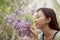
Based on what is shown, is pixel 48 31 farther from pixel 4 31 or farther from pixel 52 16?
pixel 4 31

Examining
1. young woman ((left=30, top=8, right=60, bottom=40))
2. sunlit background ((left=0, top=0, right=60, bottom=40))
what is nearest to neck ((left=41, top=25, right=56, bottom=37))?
young woman ((left=30, top=8, right=60, bottom=40))

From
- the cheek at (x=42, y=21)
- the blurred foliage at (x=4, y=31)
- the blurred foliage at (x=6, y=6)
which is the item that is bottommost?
the blurred foliage at (x=4, y=31)

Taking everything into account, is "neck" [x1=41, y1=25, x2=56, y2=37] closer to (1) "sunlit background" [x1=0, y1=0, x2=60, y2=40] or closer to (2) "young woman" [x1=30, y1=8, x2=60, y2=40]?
(2) "young woman" [x1=30, y1=8, x2=60, y2=40]

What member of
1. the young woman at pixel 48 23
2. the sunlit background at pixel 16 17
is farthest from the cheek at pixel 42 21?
the sunlit background at pixel 16 17

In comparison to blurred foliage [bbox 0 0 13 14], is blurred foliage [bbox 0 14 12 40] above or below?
below

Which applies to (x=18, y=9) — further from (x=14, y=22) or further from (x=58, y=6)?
(x=58, y=6)

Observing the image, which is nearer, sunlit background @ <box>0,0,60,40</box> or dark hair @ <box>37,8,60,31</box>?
dark hair @ <box>37,8,60,31</box>

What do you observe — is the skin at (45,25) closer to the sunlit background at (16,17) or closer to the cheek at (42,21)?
the cheek at (42,21)

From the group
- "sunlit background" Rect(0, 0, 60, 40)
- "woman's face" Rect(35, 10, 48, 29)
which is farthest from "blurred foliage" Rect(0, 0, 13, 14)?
"woman's face" Rect(35, 10, 48, 29)

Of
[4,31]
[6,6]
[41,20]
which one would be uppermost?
[6,6]

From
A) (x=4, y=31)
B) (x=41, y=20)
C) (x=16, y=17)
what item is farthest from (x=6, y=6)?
(x=41, y=20)

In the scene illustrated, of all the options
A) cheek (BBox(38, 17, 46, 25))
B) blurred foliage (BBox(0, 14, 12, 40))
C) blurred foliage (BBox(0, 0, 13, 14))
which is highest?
blurred foliage (BBox(0, 0, 13, 14))

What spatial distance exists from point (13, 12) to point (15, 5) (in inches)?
3.0

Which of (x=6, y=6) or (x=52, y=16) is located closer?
(x=52, y=16)
